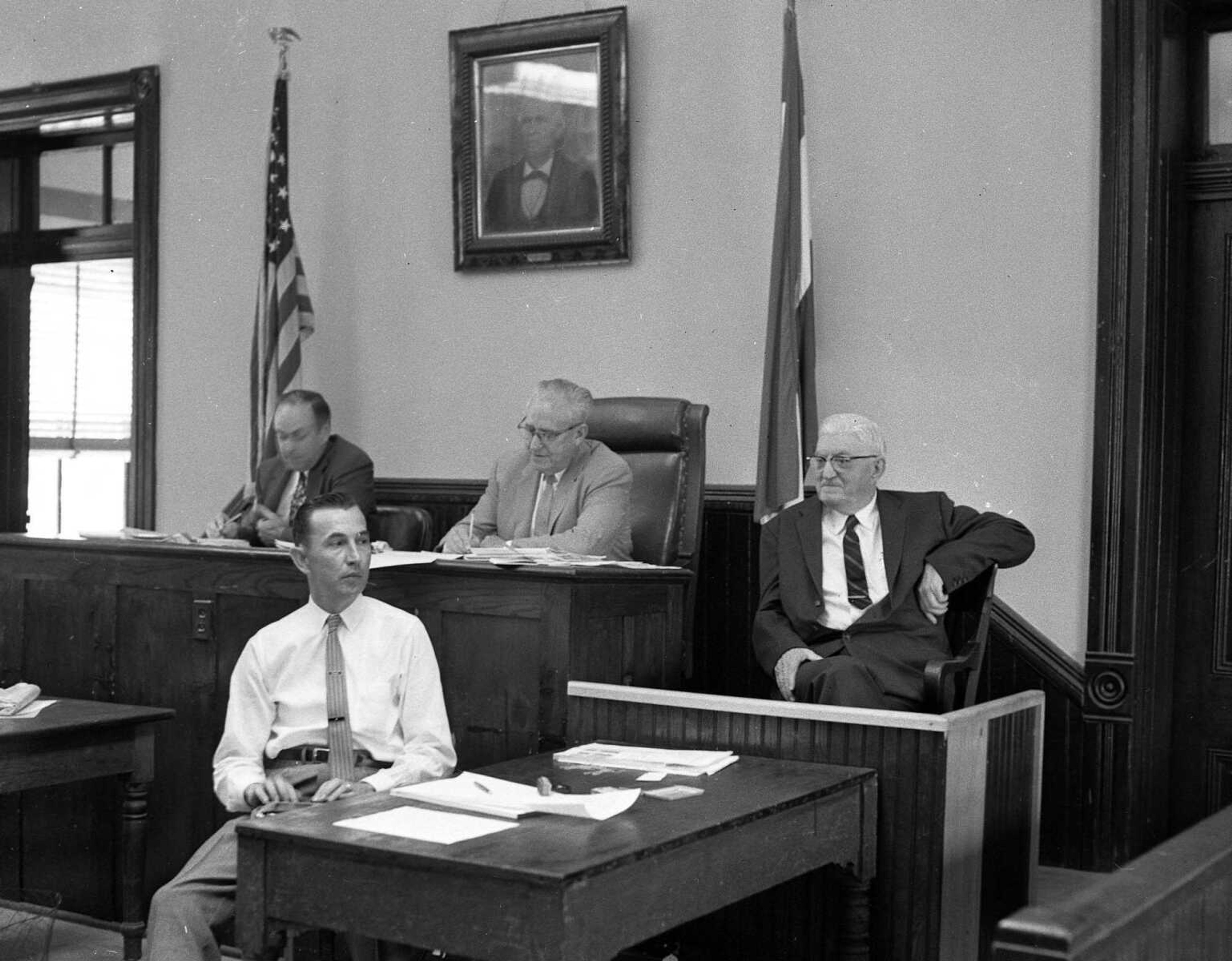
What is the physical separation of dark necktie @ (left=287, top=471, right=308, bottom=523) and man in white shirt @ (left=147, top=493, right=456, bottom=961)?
82.8 inches

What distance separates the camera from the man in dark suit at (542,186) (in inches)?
241

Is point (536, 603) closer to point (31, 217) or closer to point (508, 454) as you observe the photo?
point (508, 454)

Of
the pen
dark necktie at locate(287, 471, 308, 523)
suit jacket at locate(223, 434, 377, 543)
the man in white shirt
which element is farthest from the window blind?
the man in white shirt

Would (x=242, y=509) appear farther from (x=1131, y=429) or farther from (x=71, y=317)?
(x=1131, y=429)

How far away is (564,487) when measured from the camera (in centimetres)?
507

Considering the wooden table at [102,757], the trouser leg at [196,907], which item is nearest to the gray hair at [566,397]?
the wooden table at [102,757]

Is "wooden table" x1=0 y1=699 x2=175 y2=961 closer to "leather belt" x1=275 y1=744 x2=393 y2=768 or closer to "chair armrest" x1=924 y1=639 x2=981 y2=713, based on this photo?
"leather belt" x1=275 y1=744 x2=393 y2=768

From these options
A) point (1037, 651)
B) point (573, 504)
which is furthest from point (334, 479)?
point (1037, 651)

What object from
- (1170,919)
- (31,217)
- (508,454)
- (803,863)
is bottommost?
(803,863)

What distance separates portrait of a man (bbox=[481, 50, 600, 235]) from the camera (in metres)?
6.10

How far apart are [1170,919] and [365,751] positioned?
6.38 feet

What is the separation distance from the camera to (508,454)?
533 cm

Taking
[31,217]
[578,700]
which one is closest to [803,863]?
[578,700]

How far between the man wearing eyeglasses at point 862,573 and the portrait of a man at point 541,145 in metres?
1.86
